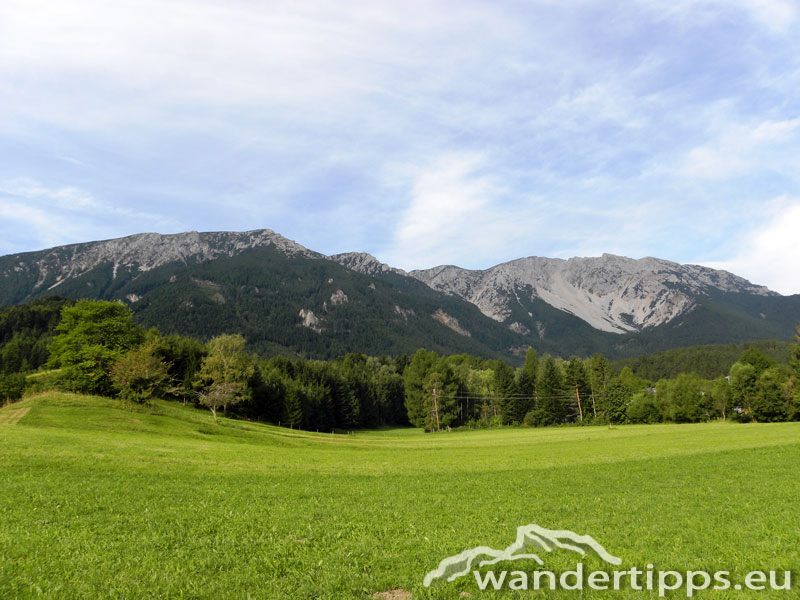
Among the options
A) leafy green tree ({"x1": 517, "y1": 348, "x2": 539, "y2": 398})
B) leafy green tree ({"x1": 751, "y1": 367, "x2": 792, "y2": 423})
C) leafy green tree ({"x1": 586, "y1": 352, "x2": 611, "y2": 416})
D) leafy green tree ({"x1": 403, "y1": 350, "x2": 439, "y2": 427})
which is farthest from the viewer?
leafy green tree ({"x1": 517, "y1": 348, "x2": 539, "y2": 398})

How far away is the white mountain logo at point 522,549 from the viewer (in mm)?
10798

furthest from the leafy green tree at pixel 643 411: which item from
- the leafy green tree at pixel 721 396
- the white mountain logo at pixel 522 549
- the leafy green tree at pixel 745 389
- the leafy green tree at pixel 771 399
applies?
the white mountain logo at pixel 522 549

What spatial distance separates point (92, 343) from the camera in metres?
69.5

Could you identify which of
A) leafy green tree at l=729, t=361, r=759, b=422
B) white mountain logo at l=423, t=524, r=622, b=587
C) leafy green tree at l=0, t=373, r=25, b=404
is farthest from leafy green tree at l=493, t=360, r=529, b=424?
Answer: white mountain logo at l=423, t=524, r=622, b=587

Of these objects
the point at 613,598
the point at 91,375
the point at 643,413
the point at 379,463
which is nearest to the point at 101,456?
the point at 379,463

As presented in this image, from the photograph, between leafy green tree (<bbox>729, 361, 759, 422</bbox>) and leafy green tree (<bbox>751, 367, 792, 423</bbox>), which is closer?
leafy green tree (<bbox>751, 367, 792, 423</bbox>)

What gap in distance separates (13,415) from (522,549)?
5323 cm

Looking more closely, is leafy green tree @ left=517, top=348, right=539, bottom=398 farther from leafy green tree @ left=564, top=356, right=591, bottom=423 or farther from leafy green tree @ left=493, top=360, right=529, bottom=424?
leafy green tree @ left=564, top=356, right=591, bottom=423

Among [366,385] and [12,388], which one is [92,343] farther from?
[366,385]

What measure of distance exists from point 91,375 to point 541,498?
6598cm

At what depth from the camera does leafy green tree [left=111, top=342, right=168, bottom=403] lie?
5963 cm

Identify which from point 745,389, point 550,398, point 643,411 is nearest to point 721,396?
point 745,389

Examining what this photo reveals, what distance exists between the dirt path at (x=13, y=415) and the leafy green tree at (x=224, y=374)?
25355mm

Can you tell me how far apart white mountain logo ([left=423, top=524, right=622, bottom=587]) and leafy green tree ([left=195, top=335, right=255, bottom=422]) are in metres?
65.6
